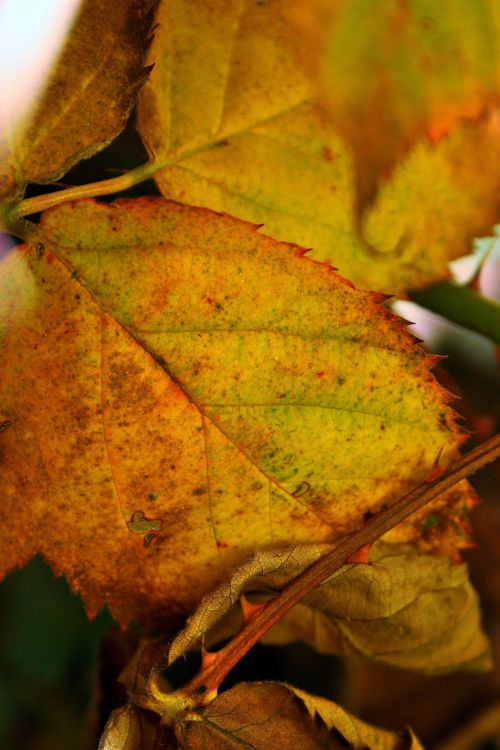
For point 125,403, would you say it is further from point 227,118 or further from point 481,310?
point 481,310

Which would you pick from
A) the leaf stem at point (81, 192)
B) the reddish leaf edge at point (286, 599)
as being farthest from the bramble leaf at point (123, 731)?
the leaf stem at point (81, 192)

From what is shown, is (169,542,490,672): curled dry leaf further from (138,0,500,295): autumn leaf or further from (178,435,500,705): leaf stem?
(138,0,500,295): autumn leaf

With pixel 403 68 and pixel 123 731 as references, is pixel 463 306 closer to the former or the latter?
pixel 403 68

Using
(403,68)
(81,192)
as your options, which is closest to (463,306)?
(403,68)

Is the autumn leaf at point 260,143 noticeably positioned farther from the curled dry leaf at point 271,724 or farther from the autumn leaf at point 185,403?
the curled dry leaf at point 271,724

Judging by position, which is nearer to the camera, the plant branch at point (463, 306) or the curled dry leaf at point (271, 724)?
the curled dry leaf at point (271, 724)

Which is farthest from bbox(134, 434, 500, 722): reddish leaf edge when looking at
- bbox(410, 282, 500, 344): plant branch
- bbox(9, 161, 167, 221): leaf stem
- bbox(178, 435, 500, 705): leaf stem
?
bbox(9, 161, 167, 221): leaf stem
